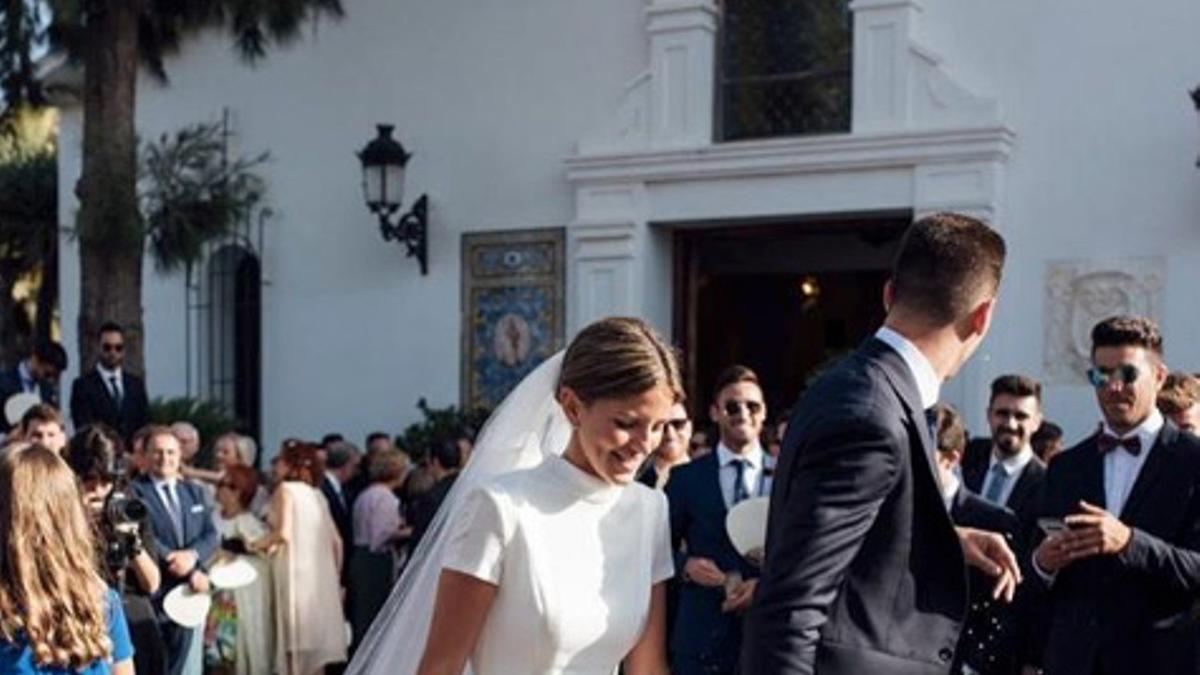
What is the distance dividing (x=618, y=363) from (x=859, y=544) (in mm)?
705

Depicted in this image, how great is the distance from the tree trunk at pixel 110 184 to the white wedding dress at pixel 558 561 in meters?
9.90

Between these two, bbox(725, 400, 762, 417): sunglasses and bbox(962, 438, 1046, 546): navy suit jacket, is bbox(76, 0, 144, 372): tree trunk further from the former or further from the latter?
bbox(725, 400, 762, 417): sunglasses

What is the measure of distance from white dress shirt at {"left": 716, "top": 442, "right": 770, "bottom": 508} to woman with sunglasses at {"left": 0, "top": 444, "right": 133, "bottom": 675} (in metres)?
3.02

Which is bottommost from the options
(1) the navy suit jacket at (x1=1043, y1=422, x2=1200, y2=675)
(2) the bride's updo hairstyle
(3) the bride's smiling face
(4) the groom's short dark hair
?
(1) the navy suit jacket at (x1=1043, y1=422, x2=1200, y2=675)

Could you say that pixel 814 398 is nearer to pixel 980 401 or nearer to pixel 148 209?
pixel 980 401

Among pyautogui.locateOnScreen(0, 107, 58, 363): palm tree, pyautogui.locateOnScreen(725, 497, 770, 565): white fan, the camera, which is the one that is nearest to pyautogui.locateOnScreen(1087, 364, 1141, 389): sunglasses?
pyautogui.locateOnScreen(725, 497, 770, 565): white fan

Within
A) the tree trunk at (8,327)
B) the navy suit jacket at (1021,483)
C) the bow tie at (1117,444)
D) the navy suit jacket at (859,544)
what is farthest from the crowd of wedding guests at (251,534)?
the tree trunk at (8,327)

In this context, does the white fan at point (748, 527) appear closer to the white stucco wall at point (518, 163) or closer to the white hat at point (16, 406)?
the white hat at point (16, 406)

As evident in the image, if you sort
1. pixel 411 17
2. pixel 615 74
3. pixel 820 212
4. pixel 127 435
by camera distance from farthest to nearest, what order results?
pixel 411 17 < pixel 615 74 < pixel 820 212 < pixel 127 435

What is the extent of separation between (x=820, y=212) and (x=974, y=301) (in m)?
9.85

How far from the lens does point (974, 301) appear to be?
3.00 m

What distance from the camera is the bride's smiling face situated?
3293mm

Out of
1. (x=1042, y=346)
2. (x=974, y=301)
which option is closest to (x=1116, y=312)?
(x=1042, y=346)

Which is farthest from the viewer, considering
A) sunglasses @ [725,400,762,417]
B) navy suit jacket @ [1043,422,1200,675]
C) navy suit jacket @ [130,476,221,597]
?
navy suit jacket @ [130,476,221,597]
